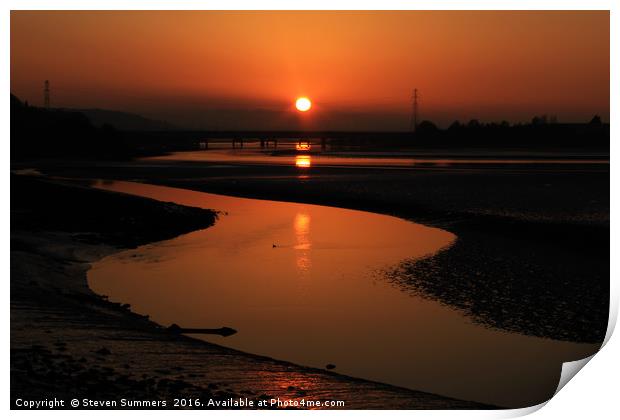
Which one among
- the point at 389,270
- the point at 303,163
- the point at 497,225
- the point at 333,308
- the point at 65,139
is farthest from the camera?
the point at 303,163

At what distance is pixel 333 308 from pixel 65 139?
4837 cm

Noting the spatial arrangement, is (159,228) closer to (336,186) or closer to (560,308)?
(560,308)

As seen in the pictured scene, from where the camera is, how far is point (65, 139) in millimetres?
55938

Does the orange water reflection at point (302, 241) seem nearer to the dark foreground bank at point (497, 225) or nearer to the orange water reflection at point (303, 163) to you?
the dark foreground bank at point (497, 225)

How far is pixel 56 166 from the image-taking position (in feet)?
159

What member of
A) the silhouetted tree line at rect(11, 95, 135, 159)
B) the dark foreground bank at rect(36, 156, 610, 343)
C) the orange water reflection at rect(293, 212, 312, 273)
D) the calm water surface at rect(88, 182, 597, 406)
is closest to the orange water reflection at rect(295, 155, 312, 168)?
the dark foreground bank at rect(36, 156, 610, 343)

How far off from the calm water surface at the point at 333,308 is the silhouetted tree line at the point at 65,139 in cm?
2292

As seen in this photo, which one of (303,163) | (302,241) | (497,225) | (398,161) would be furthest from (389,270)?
(398,161)

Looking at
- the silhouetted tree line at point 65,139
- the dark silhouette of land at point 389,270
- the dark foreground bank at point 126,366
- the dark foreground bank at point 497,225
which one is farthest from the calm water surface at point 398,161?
the dark foreground bank at point 126,366

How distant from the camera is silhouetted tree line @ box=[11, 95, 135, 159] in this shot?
42438mm

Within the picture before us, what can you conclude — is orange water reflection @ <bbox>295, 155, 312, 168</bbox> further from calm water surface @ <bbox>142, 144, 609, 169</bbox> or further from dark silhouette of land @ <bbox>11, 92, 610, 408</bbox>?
dark silhouette of land @ <bbox>11, 92, 610, 408</bbox>

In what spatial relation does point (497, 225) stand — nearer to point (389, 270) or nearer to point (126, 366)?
point (389, 270)

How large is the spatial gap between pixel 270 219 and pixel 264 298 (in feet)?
34.7
